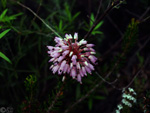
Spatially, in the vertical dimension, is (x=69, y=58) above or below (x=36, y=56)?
below

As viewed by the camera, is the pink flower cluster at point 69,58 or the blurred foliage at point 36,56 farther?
the blurred foliage at point 36,56

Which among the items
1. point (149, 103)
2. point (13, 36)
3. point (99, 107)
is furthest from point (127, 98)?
point (13, 36)

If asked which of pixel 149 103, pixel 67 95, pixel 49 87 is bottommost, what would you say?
pixel 149 103

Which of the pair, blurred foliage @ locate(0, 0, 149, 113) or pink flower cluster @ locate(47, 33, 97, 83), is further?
blurred foliage @ locate(0, 0, 149, 113)

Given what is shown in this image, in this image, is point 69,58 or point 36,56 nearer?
point 69,58

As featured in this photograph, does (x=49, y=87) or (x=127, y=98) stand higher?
(x=49, y=87)

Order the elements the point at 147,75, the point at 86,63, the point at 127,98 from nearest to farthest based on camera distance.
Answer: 1. the point at 86,63
2. the point at 127,98
3. the point at 147,75

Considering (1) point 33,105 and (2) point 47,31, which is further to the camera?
(2) point 47,31

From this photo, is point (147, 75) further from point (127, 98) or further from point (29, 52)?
point (29, 52)

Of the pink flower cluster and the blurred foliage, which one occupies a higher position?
the blurred foliage

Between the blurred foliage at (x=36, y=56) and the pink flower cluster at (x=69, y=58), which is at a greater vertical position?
the blurred foliage at (x=36, y=56)

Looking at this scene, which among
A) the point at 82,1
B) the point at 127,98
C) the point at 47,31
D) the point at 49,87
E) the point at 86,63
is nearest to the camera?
the point at 86,63
